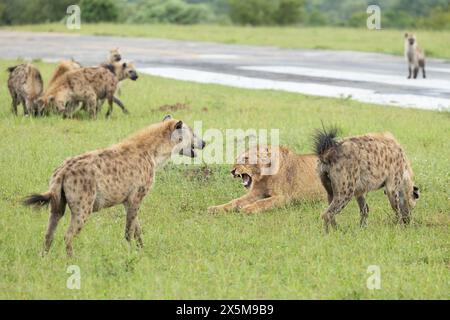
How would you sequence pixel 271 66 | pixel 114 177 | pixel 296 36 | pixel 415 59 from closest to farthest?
pixel 114 177
pixel 415 59
pixel 271 66
pixel 296 36

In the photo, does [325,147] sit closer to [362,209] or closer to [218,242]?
[362,209]

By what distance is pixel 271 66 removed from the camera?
85.6ft

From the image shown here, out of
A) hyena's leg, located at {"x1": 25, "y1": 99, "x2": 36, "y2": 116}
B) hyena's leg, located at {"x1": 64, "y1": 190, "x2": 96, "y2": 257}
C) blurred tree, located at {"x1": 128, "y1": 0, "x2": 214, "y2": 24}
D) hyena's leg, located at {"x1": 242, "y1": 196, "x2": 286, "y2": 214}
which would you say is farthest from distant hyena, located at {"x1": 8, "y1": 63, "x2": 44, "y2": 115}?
blurred tree, located at {"x1": 128, "y1": 0, "x2": 214, "y2": 24}

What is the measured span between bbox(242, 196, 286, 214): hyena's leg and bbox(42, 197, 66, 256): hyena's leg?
2.80 metres

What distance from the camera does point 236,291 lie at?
7.59 metres

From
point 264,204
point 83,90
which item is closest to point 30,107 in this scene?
point 83,90

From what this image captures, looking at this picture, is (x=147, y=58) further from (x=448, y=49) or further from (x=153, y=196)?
(x=153, y=196)

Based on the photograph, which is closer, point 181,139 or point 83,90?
point 181,139

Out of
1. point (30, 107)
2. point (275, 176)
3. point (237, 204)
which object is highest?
point (30, 107)

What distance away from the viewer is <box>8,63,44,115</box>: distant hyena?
1698 cm

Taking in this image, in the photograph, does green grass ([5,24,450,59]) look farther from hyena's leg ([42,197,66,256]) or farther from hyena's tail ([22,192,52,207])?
hyena's tail ([22,192,52,207])

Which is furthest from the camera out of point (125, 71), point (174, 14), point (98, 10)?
point (174, 14)

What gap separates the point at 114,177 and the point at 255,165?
2.80 m

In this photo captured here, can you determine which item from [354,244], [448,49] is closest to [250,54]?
[448,49]
